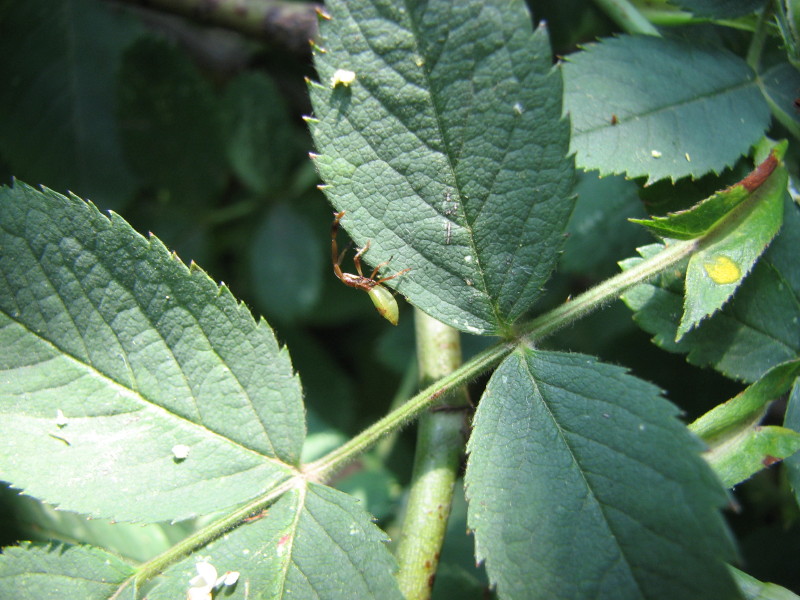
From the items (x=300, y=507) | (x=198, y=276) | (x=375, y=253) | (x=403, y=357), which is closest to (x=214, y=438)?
(x=300, y=507)

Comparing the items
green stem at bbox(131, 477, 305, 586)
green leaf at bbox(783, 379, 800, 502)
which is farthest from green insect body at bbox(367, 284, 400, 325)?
green leaf at bbox(783, 379, 800, 502)

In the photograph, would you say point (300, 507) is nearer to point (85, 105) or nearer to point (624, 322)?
point (624, 322)

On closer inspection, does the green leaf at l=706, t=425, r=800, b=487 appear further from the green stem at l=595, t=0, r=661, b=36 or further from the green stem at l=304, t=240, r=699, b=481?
the green stem at l=595, t=0, r=661, b=36

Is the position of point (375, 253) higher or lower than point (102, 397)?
higher

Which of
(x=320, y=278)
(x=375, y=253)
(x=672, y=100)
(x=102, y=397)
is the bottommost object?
(x=320, y=278)

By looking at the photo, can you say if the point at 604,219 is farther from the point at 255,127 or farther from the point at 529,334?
the point at 255,127

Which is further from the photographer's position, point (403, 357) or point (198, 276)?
point (403, 357)

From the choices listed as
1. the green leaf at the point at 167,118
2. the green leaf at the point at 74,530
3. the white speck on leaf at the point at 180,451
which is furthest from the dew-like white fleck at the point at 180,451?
the green leaf at the point at 167,118
